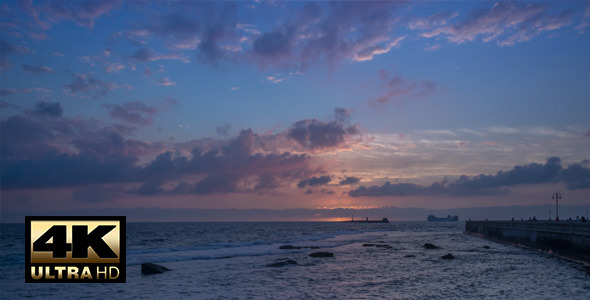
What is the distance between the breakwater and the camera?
31.6m

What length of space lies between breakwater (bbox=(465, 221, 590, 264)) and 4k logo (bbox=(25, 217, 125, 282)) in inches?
1313

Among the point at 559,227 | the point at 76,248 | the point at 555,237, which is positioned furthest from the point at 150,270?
the point at 559,227

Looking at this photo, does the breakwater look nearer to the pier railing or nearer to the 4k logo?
the pier railing

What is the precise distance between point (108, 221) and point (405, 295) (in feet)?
52.9

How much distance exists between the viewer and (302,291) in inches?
872

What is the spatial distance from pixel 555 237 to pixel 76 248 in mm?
42155

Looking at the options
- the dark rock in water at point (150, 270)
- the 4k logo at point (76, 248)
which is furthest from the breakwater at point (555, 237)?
the 4k logo at point (76, 248)

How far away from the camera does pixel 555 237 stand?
1527 inches

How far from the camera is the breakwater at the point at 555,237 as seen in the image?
1243 inches

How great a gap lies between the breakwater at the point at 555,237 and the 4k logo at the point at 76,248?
33.4 m

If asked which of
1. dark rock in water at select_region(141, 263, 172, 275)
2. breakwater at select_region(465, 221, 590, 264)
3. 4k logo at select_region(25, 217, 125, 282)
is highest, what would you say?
4k logo at select_region(25, 217, 125, 282)

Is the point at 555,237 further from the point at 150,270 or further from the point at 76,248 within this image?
the point at 76,248

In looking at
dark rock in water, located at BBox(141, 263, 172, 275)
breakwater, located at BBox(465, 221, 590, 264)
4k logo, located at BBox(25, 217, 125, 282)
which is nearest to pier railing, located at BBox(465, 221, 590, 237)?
breakwater, located at BBox(465, 221, 590, 264)

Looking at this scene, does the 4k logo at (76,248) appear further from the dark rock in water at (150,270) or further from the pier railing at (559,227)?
the pier railing at (559,227)
